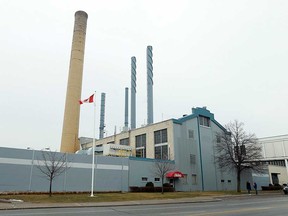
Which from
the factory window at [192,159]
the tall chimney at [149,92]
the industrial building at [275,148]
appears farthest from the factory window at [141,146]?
the industrial building at [275,148]

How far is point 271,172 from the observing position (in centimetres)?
6331

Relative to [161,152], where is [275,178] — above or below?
below

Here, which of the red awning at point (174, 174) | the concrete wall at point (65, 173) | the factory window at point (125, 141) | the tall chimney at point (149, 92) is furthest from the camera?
the tall chimney at point (149, 92)

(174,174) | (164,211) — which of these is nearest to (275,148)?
(174,174)

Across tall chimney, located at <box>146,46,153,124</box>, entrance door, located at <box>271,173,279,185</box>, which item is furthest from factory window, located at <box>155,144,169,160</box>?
entrance door, located at <box>271,173,279,185</box>

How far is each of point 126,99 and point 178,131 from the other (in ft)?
121

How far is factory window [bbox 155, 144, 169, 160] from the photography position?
43703 mm

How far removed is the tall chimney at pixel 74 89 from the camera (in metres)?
43.6

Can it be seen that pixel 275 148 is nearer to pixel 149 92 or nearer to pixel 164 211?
pixel 149 92

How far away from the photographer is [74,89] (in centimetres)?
4553

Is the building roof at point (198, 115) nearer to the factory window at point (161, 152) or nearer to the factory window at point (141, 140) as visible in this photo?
the factory window at point (161, 152)

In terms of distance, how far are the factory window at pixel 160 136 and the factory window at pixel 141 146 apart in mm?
3239

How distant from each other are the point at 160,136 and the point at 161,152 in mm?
2650

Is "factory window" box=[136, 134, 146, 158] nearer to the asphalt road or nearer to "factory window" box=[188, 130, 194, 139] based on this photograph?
"factory window" box=[188, 130, 194, 139]
